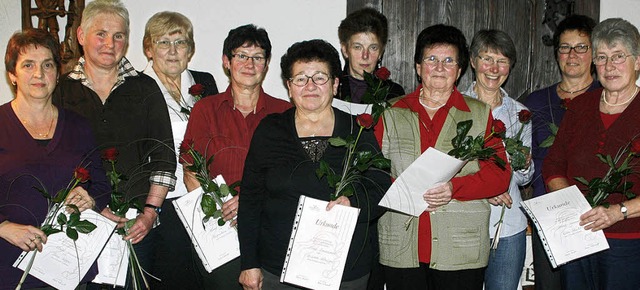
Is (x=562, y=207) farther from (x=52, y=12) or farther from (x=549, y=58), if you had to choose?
(x=52, y=12)

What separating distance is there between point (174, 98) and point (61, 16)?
1363 mm

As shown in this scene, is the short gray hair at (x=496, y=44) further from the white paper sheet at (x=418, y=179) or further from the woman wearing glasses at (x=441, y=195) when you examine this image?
the white paper sheet at (x=418, y=179)

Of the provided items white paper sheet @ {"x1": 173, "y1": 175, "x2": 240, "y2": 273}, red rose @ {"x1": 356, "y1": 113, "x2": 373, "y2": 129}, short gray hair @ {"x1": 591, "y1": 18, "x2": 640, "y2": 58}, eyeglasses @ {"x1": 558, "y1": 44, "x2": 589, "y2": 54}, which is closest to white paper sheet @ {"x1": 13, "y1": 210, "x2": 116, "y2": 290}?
white paper sheet @ {"x1": 173, "y1": 175, "x2": 240, "y2": 273}

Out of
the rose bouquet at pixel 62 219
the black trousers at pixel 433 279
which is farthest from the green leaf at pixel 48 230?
the black trousers at pixel 433 279

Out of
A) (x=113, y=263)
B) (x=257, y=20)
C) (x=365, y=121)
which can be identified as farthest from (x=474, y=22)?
(x=113, y=263)

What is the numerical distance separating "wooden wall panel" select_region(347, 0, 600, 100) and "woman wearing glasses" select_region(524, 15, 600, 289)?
2.65 ft

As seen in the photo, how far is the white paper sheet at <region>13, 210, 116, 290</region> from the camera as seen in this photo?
2891 mm

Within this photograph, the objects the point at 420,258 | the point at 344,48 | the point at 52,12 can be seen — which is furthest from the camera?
the point at 52,12

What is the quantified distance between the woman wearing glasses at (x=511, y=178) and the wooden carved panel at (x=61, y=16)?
2.48m

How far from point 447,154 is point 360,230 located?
47cm

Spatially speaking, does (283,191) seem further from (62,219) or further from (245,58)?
(62,219)

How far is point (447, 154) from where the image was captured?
2.86m

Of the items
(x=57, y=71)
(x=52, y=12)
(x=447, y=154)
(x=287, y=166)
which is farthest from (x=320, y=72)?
(x=52, y=12)

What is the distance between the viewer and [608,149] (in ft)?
10.2
